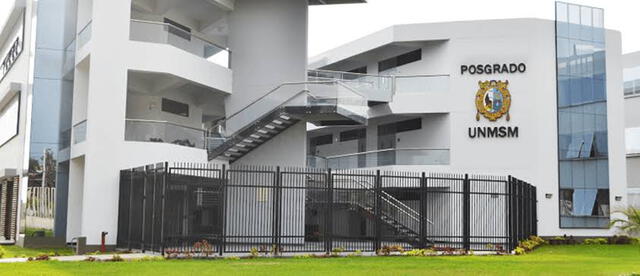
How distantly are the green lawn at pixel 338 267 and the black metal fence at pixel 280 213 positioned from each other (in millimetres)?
2230

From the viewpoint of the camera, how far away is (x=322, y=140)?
5116cm

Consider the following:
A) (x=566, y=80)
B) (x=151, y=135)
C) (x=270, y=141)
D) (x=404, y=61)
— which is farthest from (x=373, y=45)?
(x=151, y=135)

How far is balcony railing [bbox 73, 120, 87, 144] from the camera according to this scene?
25703mm

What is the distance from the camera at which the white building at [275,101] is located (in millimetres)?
25516

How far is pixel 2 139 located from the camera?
122ft

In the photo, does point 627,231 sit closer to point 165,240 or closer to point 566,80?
point 566,80

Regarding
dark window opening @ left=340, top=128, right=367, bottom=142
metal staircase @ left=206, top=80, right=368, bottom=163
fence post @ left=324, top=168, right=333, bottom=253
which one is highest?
dark window opening @ left=340, top=128, right=367, bottom=142

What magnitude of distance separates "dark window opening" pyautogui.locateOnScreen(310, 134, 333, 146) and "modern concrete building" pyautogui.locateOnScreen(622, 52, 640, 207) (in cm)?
1984

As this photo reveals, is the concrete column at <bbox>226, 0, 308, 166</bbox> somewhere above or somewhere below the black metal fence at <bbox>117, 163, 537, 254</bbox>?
above

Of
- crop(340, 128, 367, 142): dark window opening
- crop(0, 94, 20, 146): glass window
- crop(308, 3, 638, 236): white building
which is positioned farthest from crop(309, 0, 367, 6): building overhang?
crop(340, 128, 367, 142): dark window opening

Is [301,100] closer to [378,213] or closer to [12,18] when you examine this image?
[378,213]

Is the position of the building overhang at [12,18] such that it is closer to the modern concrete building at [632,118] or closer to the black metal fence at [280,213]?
the black metal fence at [280,213]

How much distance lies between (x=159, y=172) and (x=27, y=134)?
9141mm

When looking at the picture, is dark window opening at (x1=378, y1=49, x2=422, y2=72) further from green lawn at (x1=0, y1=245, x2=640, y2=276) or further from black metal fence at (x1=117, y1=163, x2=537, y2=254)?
green lawn at (x1=0, y1=245, x2=640, y2=276)
